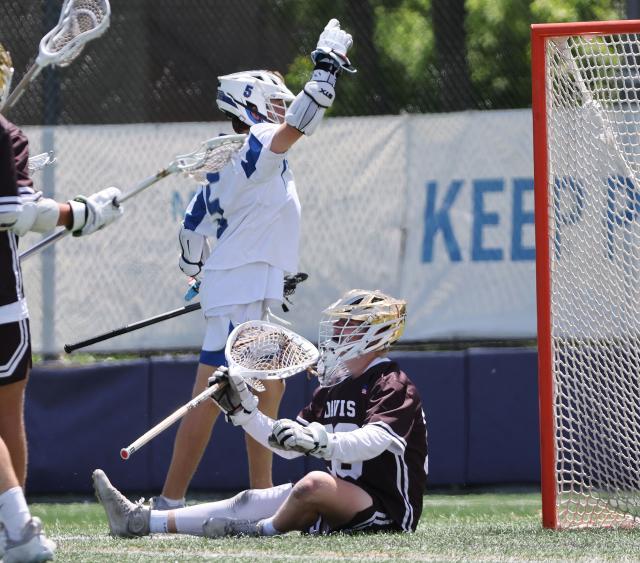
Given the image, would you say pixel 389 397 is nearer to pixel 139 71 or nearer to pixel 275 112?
pixel 275 112

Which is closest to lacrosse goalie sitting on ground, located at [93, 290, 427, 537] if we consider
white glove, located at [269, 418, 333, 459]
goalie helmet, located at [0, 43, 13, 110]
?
white glove, located at [269, 418, 333, 459]

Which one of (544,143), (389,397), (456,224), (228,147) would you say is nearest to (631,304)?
(544,143)

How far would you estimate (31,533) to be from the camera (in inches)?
173

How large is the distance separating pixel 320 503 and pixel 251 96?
6.33 feet

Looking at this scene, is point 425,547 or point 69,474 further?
point 69,474

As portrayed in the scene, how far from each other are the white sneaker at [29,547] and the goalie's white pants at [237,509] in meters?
1.08

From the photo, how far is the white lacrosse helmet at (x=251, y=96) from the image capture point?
6.27 meters

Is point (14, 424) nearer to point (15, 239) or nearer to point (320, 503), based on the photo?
point (15, 239)

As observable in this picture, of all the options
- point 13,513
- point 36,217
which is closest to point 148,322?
point 36,217

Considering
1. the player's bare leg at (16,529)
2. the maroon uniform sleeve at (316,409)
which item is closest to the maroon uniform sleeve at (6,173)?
the player's bare leg at (16,529)

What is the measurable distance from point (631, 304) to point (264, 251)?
1.55m

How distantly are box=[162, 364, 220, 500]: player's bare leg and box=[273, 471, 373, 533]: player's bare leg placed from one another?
818 mm

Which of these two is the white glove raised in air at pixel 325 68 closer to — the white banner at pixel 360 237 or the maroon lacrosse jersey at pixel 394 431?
the maroon lacrosse jersey at pixel 394 431

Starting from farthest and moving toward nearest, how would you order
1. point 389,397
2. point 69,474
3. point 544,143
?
1. point 69,474
2. point 544,143
3. point 389,397
